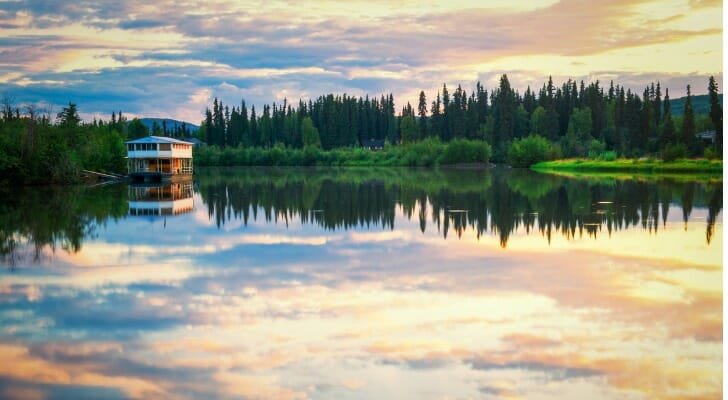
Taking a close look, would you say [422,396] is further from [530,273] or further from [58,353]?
[530,273]

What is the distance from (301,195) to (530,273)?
19985 mm

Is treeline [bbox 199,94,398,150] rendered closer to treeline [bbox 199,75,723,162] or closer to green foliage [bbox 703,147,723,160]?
treeline [bbox 199,75,723,162]

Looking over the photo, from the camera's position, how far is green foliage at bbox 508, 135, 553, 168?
77500mm

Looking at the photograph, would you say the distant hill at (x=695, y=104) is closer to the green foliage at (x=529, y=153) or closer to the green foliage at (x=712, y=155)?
the green foliage at (x=529, y=153)

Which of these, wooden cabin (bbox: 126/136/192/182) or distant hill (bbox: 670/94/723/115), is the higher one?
distant hill (bbox: 670/94/723/115)

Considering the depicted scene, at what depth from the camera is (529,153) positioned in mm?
77625

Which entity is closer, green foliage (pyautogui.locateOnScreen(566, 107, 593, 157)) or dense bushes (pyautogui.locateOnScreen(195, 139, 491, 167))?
dense bushes (pyautogui.locateOnScreen(195, 139, 491, 167))

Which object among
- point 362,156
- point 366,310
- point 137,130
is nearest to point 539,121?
point 362,156

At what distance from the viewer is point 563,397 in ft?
22.0

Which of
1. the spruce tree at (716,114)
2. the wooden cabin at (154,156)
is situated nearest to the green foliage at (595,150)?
the spruce tree at (716,114)

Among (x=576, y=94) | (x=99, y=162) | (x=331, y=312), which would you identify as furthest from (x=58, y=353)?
(x=576, y=94)

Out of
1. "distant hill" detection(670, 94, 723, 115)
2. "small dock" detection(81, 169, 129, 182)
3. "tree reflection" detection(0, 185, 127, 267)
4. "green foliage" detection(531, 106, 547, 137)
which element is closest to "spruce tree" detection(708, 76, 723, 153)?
"green foliage" detection(531, 106, 547, 137)

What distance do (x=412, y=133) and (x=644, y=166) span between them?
5311 centimetres

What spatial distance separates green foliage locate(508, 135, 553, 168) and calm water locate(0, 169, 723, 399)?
192 feet
